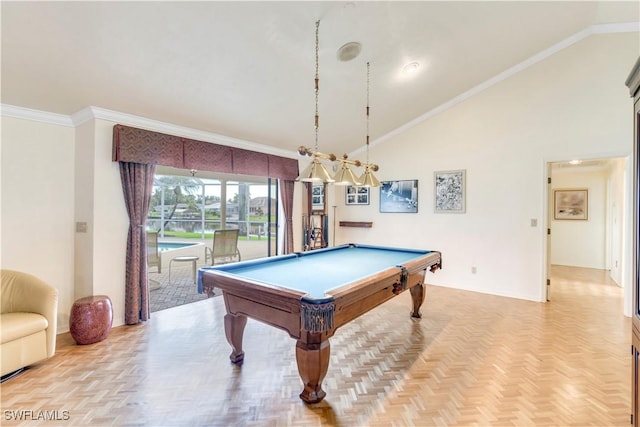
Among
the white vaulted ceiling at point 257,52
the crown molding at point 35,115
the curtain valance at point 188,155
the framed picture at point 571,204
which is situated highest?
the white vaulted ceiling at point 257,52

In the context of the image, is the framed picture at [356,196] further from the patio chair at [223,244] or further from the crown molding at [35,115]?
the crown molding at [35,115]

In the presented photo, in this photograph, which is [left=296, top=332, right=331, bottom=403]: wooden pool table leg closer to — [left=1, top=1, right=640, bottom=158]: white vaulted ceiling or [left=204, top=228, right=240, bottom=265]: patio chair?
[left=1, top=1, right=640, bottom=158]: white vaulted ceiling

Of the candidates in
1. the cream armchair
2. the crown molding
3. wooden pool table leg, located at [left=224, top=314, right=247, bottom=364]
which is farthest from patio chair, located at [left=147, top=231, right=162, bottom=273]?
wooden pool table leg, located at [left=224, top=314, right=247, bottom=364]

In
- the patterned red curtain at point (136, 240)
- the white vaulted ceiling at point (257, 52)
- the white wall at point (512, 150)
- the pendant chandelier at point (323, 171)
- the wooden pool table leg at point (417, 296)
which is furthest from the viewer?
the white wall at point (512, 150)

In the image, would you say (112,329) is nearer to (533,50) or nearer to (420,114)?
(420,114)

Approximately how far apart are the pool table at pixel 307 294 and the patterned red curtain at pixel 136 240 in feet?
5.27

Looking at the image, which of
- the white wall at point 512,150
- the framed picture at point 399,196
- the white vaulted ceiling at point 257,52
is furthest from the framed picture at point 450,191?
the white vaulted ceiling at point 257,52

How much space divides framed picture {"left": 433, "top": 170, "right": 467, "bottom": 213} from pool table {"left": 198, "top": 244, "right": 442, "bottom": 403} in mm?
2418

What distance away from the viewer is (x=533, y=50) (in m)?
4.30

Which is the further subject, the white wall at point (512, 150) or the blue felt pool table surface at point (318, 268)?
the white wall at point (512, 150)

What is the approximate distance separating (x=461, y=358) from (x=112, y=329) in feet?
12.7

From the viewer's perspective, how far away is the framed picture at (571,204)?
6.82 m

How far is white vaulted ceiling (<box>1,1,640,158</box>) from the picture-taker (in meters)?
2.49

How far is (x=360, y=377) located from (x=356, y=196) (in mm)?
4464
